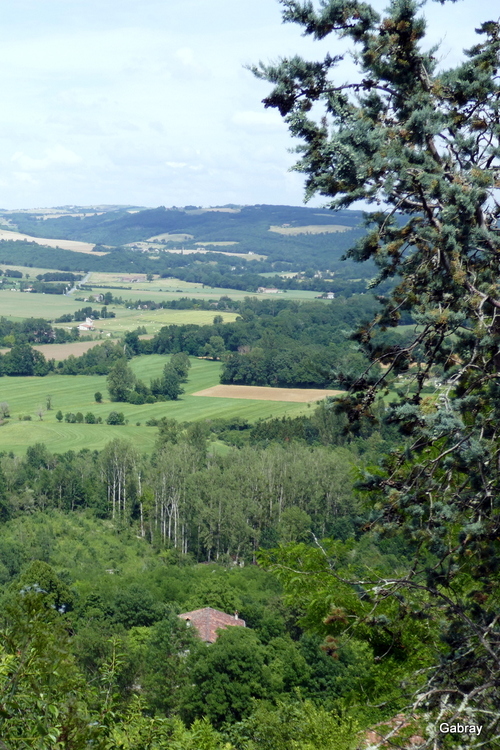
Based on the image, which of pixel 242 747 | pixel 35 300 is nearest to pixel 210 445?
pixel 242 747

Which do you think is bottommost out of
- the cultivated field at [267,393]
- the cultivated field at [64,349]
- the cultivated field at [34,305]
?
the cultivated field at [267,393]


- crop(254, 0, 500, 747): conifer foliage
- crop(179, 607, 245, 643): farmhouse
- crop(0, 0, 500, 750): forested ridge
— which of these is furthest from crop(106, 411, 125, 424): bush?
crop(254, 0, 500, 747): conifer foliage

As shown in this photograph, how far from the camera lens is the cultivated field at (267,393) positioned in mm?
92000

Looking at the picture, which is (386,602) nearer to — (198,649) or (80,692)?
(80,692)

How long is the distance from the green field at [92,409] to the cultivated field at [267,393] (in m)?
1.98

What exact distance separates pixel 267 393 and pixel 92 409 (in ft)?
75.3

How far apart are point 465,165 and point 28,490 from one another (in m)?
54.9

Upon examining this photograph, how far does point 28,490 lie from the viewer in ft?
193

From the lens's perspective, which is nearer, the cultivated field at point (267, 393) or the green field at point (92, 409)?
the green field at point (92, 409)

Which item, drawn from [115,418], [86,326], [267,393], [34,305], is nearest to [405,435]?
[115,418]

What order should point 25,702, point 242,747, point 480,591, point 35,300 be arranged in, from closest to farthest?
point 25,702 < point 480,591 < point 242,747 < point 35,300

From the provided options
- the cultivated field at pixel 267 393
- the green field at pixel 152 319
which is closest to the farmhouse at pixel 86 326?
the green field at pixel 152 319

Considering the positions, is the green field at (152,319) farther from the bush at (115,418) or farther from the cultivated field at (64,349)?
the bush at (115,418)

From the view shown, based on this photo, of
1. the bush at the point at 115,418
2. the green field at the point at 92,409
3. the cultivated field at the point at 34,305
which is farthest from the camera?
the cultivated field at the point at 34,305
